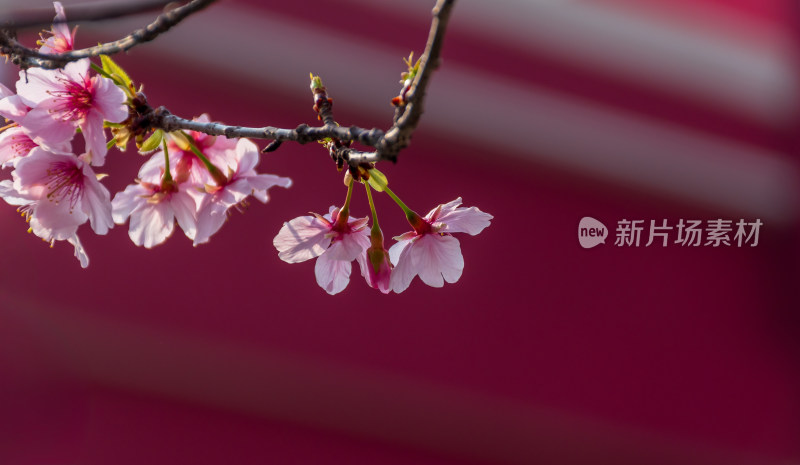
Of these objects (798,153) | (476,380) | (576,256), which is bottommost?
(476,380)

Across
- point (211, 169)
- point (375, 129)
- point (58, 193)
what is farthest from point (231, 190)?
point (375, 129)

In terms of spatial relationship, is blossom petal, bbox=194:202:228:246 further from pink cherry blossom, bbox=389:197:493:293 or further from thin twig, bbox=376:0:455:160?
thin twig, bbox=376:0:455:160

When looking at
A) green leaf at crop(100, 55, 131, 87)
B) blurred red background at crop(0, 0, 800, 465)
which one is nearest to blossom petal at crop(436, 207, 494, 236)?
green leaf at crop(100, 55, 131, 87)

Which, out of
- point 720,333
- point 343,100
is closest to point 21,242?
point 343,100

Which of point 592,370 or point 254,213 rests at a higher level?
point 254,213

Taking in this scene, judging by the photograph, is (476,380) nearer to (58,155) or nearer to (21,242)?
(21,242)

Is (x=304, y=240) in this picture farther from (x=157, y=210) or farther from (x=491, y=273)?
(x=491, y=273)

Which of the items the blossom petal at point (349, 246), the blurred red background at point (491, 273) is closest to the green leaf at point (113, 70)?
the blossom petal at point (349, 246)
